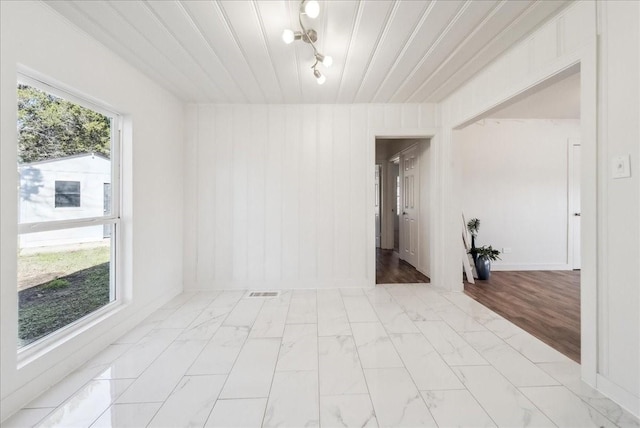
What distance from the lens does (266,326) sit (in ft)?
8.82

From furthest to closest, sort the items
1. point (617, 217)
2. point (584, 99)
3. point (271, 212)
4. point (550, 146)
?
1. point (550, 146)
2. point (271, 212)
3. point (584, 99)
4. point (617, 217)

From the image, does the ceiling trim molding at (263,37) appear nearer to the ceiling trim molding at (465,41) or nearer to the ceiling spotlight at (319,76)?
the ceiling spotlight at (319,76)

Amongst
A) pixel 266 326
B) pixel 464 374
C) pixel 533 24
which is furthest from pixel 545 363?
pixel 533 24

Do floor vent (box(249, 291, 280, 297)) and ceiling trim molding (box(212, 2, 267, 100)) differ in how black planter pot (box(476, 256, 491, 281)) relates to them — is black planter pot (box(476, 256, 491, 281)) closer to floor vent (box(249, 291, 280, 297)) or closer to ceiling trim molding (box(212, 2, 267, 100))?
floor vent (box(249, 291, 280, 297))

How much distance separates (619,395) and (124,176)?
4.15 meters

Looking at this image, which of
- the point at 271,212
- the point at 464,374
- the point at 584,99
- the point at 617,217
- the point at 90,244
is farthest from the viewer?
the point at 271,212

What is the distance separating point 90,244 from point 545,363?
3.82m

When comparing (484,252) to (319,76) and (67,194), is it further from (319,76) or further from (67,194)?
(67,194)

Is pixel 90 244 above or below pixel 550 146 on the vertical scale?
below

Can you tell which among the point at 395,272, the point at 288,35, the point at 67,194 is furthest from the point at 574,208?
the point at 67,194

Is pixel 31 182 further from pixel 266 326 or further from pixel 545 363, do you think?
pixel 545 363

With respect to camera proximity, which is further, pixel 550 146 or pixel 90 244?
pixel 550 146

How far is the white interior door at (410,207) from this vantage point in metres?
4.79

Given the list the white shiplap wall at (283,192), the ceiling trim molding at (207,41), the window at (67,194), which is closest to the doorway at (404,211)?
the white shiplap wall at (283,192)
